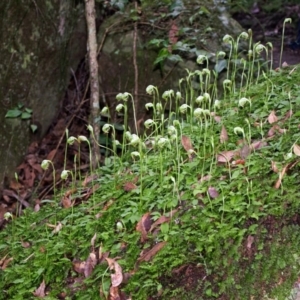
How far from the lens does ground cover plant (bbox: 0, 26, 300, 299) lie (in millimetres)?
2232

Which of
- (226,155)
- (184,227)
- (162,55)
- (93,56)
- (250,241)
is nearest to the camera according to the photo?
(250,241)

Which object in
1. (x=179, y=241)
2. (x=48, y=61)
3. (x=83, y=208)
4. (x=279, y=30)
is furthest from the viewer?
(x=279, y=30)

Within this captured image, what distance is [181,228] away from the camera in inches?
96.0

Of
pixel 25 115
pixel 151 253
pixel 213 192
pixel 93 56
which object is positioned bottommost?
pixel 25 115

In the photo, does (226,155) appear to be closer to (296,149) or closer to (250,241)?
(296,149)

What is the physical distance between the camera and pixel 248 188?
2502 millimetres

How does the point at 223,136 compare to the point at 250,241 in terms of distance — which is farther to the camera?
the point at 223,136

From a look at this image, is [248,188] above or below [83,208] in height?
above

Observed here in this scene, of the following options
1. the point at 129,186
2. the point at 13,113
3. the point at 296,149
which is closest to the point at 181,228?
the point at 129,186

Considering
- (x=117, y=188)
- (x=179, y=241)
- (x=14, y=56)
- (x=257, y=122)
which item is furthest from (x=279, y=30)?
(x=179, y=241)

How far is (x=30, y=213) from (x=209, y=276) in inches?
60.3

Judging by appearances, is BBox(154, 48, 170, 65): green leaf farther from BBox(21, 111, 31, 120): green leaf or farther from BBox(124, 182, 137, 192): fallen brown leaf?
BBox(124, 182, 137, 192): fallen brown leaf

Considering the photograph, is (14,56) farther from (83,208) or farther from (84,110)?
(83,208)

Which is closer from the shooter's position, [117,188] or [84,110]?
[117,188]
